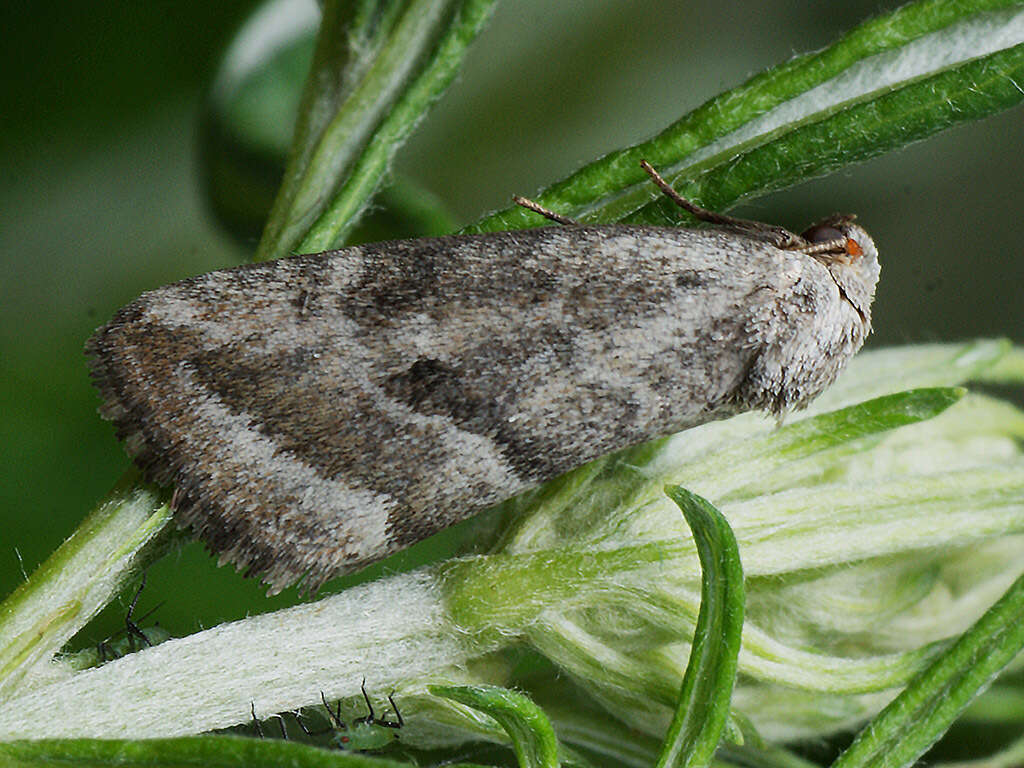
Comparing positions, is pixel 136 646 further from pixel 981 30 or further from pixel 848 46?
pixel 981 30

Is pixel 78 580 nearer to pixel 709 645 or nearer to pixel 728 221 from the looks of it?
pixel 709 645

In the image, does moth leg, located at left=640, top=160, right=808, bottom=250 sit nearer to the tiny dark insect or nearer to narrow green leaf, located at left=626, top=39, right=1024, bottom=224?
narrow green leaf, located at left=626, top=39, right=1024, bottom=224

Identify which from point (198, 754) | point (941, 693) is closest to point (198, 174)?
point (198, 754)

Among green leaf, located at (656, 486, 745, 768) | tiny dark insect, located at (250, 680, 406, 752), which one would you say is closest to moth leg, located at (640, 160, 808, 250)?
green leaf, located at (656, 486, 745, 768)

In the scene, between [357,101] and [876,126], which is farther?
[357,101]

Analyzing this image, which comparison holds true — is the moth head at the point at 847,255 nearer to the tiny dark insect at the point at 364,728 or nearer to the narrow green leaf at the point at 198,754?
the tiny dark insect at the point at 364,728

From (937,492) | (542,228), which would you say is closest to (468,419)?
(542,228)

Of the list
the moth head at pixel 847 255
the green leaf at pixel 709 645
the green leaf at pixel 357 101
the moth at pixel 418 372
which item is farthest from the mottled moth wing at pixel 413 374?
the green leaf at pixel 709 645
